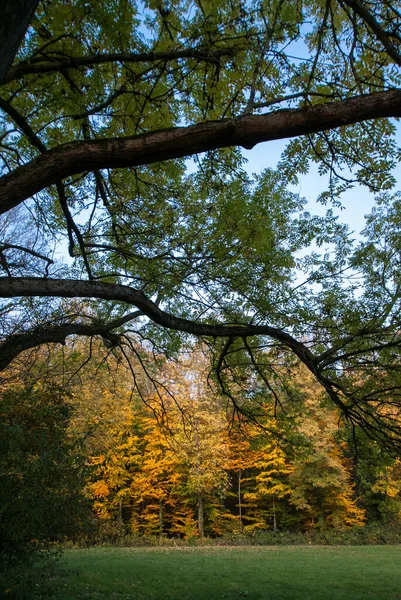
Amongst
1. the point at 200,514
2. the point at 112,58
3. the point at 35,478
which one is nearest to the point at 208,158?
the point at 112,58

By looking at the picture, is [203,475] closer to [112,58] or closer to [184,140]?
[112,58]

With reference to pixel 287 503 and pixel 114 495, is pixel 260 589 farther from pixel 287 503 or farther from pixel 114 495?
pixel 287 503

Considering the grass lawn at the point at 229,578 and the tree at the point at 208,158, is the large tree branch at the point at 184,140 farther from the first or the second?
the grass lawn at the point at 229,578

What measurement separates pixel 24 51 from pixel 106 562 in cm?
1402

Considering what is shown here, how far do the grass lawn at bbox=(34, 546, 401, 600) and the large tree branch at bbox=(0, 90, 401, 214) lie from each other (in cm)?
822

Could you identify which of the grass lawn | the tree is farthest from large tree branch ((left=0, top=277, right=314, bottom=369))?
the grass lawn

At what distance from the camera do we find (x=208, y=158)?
181 inches

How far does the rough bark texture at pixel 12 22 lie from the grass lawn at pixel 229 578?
28.9ft

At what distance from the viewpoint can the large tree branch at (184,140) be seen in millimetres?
2381

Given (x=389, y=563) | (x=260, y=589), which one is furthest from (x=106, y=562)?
(x=389, y=563)

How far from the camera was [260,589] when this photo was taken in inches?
384

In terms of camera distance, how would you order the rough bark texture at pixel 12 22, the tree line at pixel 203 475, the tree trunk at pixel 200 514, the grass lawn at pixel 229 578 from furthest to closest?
the tree trunk at pixel 200 514
the tree line at pixel 203 475
the grass lawn at pixel 229 578
the rough bark texture at pixel 12 22

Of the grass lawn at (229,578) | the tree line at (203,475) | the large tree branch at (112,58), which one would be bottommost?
the grass lawn at (229,578)

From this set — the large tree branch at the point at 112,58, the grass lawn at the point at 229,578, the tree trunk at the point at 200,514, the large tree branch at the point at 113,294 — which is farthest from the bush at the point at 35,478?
the tree trunk at the point at 200,514
